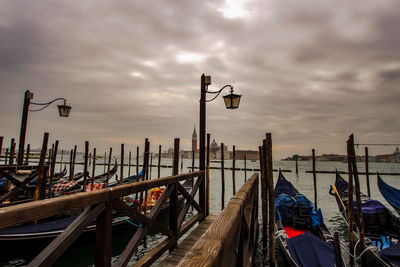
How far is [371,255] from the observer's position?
14.9 feet

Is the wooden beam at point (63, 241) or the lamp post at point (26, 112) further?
the lamp post at point (26, 112)

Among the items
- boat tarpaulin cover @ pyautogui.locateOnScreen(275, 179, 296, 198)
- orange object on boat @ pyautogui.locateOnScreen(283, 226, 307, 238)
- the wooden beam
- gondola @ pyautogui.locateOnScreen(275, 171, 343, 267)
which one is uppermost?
the wooden beam

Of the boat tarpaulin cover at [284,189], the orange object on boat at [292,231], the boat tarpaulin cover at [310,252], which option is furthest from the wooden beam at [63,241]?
the boat tarpaulin cover at [284,189]

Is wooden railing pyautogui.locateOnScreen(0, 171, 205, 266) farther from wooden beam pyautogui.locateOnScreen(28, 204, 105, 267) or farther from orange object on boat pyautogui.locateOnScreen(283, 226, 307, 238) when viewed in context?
orange object on boat pyautogui.locateOnScreen(283, 226, 307, 238)

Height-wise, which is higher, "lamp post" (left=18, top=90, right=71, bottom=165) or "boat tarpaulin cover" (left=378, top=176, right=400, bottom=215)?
"lamp post" (left=18, top=90, right=71, bottom=165)

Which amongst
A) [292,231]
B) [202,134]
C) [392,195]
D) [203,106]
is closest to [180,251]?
[202,134]

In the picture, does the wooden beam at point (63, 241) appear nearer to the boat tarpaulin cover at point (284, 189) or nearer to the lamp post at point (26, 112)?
the lamp post at point (26, 112)

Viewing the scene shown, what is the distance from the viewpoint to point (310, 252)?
4.24m

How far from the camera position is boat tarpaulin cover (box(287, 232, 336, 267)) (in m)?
4.05

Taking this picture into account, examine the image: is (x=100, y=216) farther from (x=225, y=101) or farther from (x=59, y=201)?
(x=225, y=101)

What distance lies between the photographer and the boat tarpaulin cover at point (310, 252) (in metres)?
4.05

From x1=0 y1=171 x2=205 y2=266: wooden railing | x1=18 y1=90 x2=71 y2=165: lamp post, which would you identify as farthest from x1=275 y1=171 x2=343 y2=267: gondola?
x1=18 y1=90 x2=71 y2=165: lamp post

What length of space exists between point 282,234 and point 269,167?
5.75 feet

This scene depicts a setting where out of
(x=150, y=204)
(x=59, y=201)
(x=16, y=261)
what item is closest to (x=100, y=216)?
(x=59, y=201)
